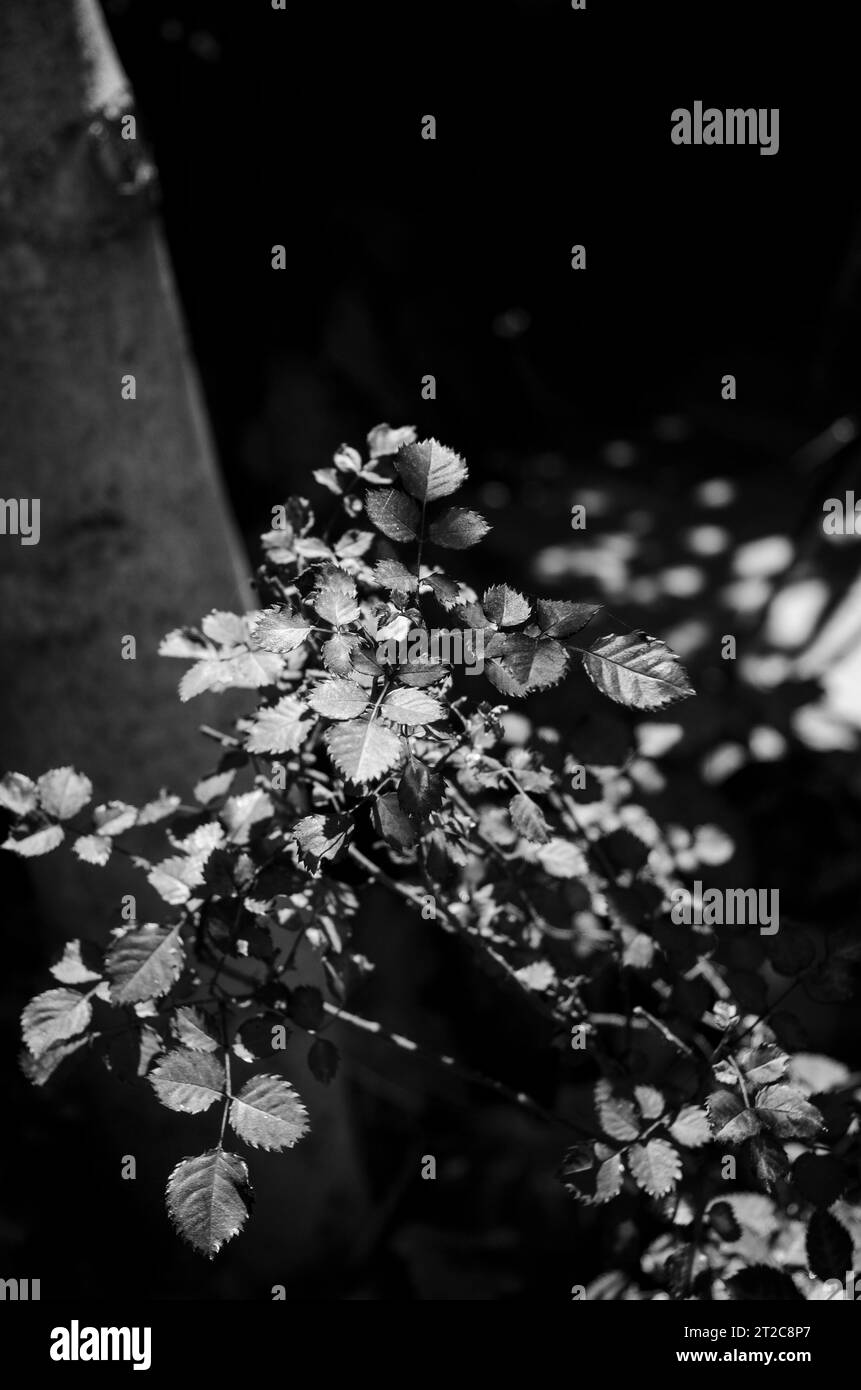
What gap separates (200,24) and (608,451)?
2.30 meters

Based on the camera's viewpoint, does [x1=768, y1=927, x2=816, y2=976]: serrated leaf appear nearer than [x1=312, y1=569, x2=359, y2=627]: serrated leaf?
No

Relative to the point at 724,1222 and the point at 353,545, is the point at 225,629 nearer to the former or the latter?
the point at 353,545

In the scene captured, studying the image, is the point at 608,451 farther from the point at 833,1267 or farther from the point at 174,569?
the point at 833,1267

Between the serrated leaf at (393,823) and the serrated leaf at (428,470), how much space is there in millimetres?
278

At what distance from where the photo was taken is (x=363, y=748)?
0.86 meters

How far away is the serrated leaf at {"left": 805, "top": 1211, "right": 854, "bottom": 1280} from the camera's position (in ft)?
3.36

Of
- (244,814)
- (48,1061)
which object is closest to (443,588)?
(244,814)

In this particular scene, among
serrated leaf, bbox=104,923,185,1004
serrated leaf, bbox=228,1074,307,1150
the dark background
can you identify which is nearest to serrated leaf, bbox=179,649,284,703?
serrated leaf, bbox=104,923,185,1004

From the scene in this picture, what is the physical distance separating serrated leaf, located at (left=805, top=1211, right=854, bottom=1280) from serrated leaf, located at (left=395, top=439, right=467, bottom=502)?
796mm

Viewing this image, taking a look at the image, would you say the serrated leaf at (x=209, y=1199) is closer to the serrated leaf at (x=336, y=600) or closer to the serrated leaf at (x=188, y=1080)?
the serrated leaf at (x=188, y=1080)

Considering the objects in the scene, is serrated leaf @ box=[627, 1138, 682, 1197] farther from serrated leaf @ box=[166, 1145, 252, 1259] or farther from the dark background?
the dark background

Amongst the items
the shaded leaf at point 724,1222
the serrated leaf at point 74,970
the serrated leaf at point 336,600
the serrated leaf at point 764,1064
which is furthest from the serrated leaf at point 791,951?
the serrated leaf at point 74,970

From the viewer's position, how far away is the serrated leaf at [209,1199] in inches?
35.3

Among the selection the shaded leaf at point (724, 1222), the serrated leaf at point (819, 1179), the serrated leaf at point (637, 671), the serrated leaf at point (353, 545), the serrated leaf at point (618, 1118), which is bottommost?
the shaded leaf at point (724, 1222)
